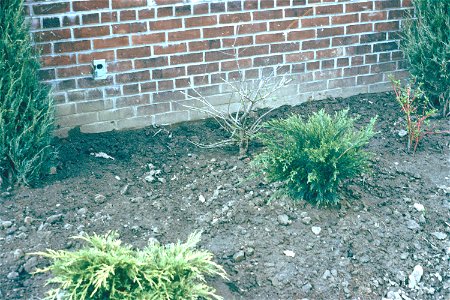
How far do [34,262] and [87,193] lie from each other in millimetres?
823

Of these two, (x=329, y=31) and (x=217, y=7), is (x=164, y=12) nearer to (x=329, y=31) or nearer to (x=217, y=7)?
(x=217, y=7)

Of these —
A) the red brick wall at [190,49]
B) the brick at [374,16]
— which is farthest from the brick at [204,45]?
the brick at [374,16]

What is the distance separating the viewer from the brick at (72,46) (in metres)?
4.68

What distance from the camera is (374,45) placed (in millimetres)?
5730

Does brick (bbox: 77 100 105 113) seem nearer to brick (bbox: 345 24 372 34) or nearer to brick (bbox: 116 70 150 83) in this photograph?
brick (bbox: 116 70 150 83)

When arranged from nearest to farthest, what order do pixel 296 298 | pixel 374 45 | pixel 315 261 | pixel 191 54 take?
pixel 296 298
pixel 315 261
pixel 191 54
pixel 374 45

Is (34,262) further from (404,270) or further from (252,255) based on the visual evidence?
(404,270)

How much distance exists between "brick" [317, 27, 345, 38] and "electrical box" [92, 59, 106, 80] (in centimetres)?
189

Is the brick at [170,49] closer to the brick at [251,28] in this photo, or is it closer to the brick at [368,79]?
the brick at [251,28]

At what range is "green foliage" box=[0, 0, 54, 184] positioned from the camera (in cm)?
396

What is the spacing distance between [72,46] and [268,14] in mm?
1626

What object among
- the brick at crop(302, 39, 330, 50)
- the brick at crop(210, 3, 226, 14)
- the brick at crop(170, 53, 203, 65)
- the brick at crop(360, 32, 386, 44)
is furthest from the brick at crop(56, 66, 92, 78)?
the brick at crop(360, 32, 386, 44)

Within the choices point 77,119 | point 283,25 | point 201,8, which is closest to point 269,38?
point 283,25

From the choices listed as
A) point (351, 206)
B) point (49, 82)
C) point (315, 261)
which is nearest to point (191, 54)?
point (49, 82)
